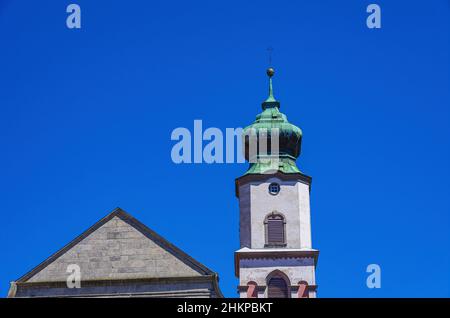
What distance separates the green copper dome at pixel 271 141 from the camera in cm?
5112

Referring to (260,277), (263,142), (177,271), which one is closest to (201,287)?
(177,271)

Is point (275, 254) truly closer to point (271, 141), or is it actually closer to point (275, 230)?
point (275, 230)

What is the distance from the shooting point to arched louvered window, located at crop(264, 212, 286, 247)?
4881 cm

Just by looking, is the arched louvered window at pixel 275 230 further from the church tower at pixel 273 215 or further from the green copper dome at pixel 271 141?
the green copper dome at pixel 271 141

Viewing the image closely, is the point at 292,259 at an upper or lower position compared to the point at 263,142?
lower

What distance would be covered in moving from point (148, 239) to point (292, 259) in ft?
58.3

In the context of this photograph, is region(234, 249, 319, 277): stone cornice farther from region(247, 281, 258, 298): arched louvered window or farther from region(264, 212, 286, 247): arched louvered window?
region(247, 281, 258, 298): arched louvered window

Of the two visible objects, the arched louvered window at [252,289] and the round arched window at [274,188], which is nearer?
the arched louvered window at [252,289]

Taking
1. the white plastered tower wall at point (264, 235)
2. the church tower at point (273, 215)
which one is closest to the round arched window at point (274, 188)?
the church tower at point (273, 215)
